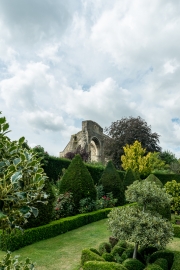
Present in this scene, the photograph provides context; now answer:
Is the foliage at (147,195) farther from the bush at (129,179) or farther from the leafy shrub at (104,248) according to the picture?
the bush at (129,179)

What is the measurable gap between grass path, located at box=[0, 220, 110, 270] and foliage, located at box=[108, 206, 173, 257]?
1.30 m

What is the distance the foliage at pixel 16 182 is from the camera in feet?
5.25

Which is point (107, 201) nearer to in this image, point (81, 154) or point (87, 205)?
point (87, 205)

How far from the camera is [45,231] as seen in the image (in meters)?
7.93

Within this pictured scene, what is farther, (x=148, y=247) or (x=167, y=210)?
(x=167, y=210)

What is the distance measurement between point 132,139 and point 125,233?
89.6 ft

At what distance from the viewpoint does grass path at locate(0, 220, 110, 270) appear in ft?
19.6

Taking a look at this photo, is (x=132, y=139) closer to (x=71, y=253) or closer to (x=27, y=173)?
(x=71, y=253)

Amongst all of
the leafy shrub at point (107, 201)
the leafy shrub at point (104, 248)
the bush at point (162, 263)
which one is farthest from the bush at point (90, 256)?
the leafy shrub at point (107, 201)

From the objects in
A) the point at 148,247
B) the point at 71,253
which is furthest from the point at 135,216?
the point at 71,253

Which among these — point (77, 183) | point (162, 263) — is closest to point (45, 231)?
point (77, 183)

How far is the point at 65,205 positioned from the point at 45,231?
7.58 feet

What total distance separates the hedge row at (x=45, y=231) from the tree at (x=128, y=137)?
73.6 feet

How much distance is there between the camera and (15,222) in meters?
1.96
